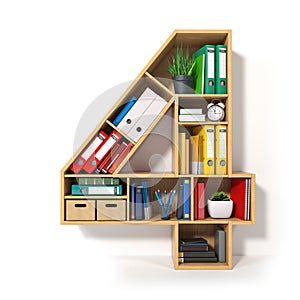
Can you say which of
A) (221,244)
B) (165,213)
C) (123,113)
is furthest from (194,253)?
(123,113)

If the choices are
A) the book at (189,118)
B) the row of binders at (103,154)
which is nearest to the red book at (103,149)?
the row of binders at (103,154)

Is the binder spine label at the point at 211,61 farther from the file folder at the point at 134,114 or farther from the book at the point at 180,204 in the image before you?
the book at the point at 180,204

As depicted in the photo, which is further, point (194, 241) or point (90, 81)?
point (90, 81)

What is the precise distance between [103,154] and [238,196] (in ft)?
2.54

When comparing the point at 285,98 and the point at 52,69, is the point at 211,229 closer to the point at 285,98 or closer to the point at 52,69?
the point at 285,98

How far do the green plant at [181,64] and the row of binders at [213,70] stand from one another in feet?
0.26

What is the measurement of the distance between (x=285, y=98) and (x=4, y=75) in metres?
1.66

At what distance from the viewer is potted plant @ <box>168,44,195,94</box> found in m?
2.49

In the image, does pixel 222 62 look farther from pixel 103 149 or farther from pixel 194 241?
pixel 194 241

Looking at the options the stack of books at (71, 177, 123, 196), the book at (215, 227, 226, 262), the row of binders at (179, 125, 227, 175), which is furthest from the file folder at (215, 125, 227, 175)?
the stack of books at (71, 177, 123, 196)

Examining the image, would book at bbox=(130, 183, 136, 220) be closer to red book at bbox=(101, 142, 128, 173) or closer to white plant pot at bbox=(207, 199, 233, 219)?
red book at bbox=(101, 142, 128, 173)

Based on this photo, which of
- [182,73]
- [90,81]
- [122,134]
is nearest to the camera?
[122,134]

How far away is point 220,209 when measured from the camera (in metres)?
2.47

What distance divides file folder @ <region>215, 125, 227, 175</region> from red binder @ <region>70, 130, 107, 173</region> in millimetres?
599
